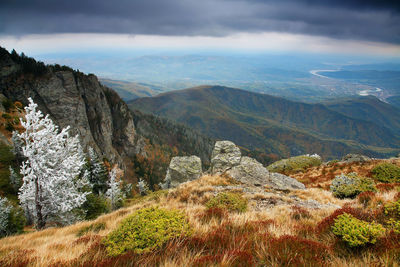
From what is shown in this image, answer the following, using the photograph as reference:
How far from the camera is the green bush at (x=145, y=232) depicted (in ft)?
12.9

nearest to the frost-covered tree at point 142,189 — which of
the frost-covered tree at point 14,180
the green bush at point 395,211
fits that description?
the frost-covered tree at point 14,180

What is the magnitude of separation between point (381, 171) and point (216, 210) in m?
22.8

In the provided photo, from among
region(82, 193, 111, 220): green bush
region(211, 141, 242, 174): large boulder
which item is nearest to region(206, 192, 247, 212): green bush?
region(211, 141, 242, 174): large boulder

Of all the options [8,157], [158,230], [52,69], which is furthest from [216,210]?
[52,69]

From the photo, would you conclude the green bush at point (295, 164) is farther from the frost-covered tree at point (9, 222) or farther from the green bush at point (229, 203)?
the frost-covered tree at point (9, 222)

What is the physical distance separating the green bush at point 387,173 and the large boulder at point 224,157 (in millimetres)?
14838

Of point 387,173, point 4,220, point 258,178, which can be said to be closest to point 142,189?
point 4,220

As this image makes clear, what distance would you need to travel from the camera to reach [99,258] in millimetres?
3779

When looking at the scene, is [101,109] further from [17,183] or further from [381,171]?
[381,171]

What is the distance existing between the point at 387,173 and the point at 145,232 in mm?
25427

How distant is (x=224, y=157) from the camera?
2856 centimetres

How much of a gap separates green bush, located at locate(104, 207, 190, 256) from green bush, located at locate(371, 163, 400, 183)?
77.1 ft

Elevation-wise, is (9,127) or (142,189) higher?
(9,127)

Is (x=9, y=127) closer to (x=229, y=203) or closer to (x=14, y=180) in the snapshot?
(x=14, y=180)
